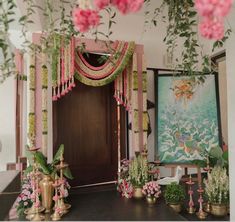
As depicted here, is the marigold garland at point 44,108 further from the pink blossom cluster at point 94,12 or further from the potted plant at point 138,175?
the pink blossom cluster at point 94,12

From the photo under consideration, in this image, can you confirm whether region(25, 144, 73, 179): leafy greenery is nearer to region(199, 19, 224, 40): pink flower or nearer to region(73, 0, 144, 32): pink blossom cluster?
region(73, 0, 144, 32): pink blossom cluster

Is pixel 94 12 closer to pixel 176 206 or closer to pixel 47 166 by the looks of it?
pixel 47 166

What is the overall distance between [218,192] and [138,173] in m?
1.05

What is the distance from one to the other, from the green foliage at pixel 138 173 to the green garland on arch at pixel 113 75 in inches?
48.5

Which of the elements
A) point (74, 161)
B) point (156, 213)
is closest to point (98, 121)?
point (74, 161)

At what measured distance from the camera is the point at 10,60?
3.78ft

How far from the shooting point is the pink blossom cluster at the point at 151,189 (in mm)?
2986

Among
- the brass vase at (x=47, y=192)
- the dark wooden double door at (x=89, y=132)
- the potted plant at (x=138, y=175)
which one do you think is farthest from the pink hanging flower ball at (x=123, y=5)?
the dark wooden double door at (x=89, y=132)

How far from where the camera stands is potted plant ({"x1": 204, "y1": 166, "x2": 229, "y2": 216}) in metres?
2.64

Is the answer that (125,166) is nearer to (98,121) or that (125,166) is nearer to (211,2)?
(98,121)

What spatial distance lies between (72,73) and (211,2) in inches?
113

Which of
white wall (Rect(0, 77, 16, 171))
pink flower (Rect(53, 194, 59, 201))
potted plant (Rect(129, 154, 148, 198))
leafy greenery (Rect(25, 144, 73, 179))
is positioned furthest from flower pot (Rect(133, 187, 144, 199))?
white wall (Rect(0, 77, 16, 171))

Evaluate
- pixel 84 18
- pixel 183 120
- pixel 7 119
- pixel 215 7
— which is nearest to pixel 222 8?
pixel 215 7

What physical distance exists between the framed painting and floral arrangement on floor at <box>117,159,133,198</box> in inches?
29.9
